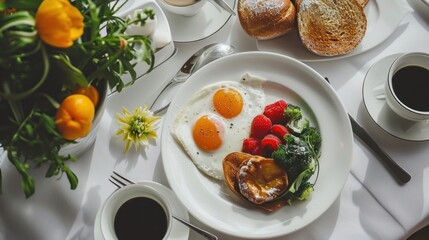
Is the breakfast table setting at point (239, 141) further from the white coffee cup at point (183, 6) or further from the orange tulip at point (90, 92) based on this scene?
the orange tulip at point (90, 92)

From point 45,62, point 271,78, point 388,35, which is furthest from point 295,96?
point 45,62

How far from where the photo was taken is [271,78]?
1.40 m

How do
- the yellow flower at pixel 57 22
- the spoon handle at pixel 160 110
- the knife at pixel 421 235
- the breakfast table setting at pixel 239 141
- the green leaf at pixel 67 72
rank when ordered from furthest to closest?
the knife at pixel 421 235 < the spoon handle at pixel 160 110 < the breakfast table setting at pixel 239 141 < the green leaf at pixel 67 72 < the yellow flower at pixel 57 22

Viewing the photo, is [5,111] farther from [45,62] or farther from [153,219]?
[153,219]

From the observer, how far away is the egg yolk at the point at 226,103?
4.53 feet

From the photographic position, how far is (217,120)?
137 cm

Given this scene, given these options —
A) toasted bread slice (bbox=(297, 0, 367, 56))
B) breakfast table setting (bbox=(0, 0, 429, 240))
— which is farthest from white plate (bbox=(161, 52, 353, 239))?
toasted bread slice (bbox=(297, 0, 367, 56))

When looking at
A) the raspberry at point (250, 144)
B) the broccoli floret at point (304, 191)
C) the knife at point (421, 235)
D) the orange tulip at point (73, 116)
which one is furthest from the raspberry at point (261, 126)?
the knife at point (421, 235)

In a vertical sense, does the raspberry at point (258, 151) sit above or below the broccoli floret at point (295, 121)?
below

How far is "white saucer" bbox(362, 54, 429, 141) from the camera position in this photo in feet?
4.43

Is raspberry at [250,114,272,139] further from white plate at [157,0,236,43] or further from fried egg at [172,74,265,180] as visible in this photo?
white plate at [157,0,236,43]

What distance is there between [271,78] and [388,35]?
0.40 m

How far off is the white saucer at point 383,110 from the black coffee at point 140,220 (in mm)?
683

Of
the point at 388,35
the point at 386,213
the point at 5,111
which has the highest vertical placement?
the point at 5,111
